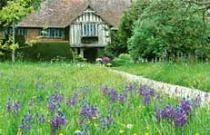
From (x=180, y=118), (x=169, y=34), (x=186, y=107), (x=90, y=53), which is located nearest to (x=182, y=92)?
(x=186, y=107)

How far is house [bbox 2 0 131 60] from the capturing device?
59.3 meters

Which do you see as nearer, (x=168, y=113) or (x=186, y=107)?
(x=168, y=113)

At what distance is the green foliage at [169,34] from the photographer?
28.6 m

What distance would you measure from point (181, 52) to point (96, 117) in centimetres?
2904

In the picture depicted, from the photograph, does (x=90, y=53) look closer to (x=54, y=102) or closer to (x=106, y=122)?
(x=54, y=102)

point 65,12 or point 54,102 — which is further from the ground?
point 65,12

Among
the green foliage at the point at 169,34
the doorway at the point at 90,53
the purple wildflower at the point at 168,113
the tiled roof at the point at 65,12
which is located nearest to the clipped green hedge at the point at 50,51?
the tiled roof at the point at 65,12

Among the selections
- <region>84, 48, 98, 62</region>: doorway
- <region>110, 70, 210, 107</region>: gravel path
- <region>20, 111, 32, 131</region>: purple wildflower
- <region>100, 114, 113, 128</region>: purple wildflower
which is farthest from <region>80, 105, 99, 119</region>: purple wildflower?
<region>84, 48, 98, 62</region>: doorway

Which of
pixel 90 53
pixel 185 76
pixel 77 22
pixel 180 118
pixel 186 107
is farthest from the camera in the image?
pixel 90 53

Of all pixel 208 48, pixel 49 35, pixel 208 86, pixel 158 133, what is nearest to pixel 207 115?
A: pixel 158 133

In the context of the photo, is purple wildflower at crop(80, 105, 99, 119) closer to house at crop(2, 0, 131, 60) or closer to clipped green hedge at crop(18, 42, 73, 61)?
clipped green hedge at crop(18, 42, 73, 61)

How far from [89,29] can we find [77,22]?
5.24ft

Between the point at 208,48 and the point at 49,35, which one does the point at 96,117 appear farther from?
the point at 49,35

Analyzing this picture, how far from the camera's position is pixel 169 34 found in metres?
32.6
